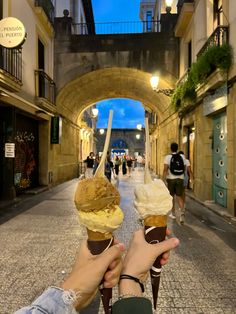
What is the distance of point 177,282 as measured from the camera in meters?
3.94

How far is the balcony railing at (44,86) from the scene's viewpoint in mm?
13531

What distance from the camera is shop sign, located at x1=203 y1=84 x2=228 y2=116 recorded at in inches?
351

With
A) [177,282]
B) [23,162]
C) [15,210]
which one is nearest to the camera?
[177,282]

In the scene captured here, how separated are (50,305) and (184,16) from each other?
13.9 meters

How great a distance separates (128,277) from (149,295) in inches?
90.8

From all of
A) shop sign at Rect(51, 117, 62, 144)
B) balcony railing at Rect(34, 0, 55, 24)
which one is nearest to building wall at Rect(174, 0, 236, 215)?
shop sign at Rect(51, 117, 62, 144)

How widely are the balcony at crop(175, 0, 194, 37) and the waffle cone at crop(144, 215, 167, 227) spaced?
509 inches

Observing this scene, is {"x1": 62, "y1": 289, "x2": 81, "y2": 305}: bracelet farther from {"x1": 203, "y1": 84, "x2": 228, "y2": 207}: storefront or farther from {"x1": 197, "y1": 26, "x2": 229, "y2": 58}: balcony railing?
{"x1": 197, "y1": 26, "x2": 229, "y2": 58}: balcony railing

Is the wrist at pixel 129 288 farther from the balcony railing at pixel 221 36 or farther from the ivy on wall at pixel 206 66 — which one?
the balcony railing at pixel 221 36

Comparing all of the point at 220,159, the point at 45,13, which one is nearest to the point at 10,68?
the point at 45,13

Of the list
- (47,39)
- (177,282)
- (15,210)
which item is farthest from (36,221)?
(47,39)

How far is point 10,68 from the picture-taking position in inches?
405

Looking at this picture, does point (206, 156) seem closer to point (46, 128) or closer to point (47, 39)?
point (46, 128)

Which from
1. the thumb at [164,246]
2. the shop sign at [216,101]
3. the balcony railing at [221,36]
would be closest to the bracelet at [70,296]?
the thumb at [164,246]
